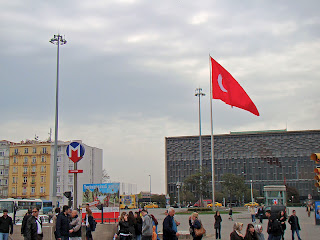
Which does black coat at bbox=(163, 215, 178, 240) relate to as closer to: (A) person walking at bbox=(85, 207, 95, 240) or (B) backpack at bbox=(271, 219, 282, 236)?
(B) backpack at bbox=(271, 219, 282, 236)

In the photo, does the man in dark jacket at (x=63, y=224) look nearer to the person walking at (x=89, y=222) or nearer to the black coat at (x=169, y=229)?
the black coat at (x=169, y=229)

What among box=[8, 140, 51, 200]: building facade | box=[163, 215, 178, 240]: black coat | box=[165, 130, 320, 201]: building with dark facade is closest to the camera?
box=[163, 215, 178, 240]: black coat

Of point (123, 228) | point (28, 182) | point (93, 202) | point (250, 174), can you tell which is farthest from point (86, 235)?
point (250, 174)

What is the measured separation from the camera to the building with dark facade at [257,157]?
137 m

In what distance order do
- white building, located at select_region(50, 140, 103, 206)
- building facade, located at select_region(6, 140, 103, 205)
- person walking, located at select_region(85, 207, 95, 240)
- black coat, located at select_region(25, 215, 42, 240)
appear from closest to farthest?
black coat, located at select_region(25, 215, 42, 240) < person walking, located at select_region(85, 207, 95, 240) < building facade, located at select_region(6, 140, 103, 205) < white building, located at select_region(50, 140, 103, 206)

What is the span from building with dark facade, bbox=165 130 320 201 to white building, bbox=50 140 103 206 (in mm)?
49482

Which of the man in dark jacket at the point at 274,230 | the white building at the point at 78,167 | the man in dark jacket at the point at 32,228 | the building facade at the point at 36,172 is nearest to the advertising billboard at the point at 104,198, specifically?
the man in dark jacket at the point at 32,228

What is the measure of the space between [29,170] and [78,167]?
1002 centimetres

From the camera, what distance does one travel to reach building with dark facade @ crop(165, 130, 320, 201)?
5379 inches

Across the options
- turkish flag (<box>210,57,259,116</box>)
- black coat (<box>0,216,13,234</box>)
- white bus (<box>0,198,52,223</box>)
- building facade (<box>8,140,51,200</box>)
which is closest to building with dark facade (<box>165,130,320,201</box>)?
building facade (<box>8,140,51,200</box>)

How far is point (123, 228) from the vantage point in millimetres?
13633

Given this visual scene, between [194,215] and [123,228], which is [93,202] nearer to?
[123,228]

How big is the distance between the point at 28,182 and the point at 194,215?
7852 centimetres

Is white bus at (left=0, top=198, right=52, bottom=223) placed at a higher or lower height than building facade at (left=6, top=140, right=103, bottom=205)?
lower
